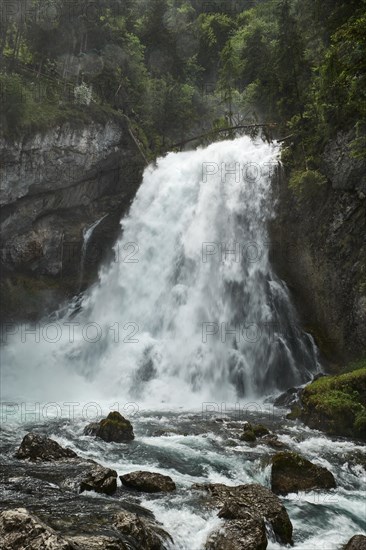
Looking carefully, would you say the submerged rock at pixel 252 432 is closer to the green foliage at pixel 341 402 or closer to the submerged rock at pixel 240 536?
the green foliage at pixel 341 402

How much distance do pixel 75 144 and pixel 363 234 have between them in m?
16.6

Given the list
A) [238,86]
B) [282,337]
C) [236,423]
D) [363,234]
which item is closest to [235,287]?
[282,337]

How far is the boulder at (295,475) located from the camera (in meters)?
9.91

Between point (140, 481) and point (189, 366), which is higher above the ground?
point (189, 366)

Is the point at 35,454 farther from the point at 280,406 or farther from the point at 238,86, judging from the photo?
the point at 238,86

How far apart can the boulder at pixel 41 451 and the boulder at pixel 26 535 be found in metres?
5.32

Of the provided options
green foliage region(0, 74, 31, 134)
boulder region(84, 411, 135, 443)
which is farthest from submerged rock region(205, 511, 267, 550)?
green foliage region(0, 74, 31, 134)

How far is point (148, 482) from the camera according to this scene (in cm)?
916

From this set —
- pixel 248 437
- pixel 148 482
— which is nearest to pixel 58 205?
pixel 248 437

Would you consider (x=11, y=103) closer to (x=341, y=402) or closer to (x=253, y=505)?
(x=341, y=402)

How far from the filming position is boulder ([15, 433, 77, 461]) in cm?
1078

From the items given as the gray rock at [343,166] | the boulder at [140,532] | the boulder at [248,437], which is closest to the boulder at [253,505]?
the boulder at [140,532]

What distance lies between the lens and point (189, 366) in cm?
2097

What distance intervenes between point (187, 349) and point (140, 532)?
14855 mm
